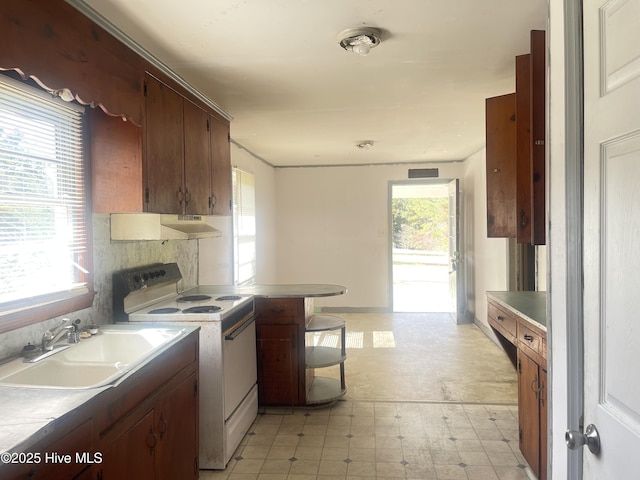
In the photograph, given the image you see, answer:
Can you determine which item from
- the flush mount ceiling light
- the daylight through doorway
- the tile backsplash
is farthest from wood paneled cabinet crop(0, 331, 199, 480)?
the daylight through doorway

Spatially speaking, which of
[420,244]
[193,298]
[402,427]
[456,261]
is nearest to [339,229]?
[456,261]

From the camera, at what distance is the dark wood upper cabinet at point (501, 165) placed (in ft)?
7.91

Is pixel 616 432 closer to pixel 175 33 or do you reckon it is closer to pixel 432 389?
pixel 175 33

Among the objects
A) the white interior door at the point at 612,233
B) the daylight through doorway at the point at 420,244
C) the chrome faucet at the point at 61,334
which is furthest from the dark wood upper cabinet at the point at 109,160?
the daylight through doorway at the point at 420,244

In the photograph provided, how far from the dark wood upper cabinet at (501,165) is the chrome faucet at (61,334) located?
217 cm

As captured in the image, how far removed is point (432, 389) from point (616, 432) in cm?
288

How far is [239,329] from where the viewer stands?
2.86 m

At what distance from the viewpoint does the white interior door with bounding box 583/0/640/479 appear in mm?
904

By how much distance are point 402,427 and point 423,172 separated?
4291mm

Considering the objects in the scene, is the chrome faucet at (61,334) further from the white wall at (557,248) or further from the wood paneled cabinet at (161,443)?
the white wall at (557,248)

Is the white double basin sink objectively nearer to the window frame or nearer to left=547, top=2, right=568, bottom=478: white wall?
the window frame

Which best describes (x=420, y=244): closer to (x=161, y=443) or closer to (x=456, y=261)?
(x=456, y=261)

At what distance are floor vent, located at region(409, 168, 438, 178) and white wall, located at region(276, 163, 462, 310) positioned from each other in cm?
8

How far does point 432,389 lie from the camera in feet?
12.1
